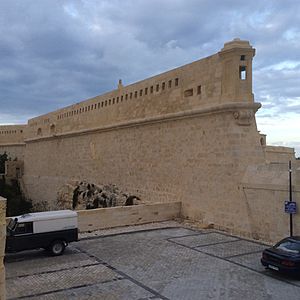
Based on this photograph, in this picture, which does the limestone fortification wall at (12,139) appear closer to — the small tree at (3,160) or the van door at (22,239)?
the small tree at (3,160)

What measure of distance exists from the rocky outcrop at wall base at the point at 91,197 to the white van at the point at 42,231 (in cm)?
687

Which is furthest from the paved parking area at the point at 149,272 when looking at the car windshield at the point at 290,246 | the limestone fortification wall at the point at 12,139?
the limestone fortification wall at the point at 12,139

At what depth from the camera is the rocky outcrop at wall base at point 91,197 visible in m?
16.4

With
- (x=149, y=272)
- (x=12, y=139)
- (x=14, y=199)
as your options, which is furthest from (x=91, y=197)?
(x=12, y=139)

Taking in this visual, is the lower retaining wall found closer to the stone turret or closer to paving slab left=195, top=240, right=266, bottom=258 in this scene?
paving slab left=195, top=240, right=266, bottom=258

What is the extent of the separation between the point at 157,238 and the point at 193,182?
287 cm

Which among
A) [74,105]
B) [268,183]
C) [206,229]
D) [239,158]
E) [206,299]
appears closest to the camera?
[206,299]

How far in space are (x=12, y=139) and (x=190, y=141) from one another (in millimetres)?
33468

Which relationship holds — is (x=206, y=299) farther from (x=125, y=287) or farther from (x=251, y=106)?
(x=251, y=106)

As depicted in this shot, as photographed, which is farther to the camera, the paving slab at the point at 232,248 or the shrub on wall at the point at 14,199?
the shrub on wall at the point at 14,199

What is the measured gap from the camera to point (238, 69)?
1074 centimetres

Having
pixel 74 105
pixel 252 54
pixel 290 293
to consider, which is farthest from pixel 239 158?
pixel 74 105

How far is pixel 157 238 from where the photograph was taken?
10086mm

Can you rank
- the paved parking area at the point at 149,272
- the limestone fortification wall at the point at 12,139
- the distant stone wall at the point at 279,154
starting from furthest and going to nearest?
the limestone fortification wall at the point at 12,139, the distant stone wall at the point at 279,154, the paved parking area at the point at 149,272
